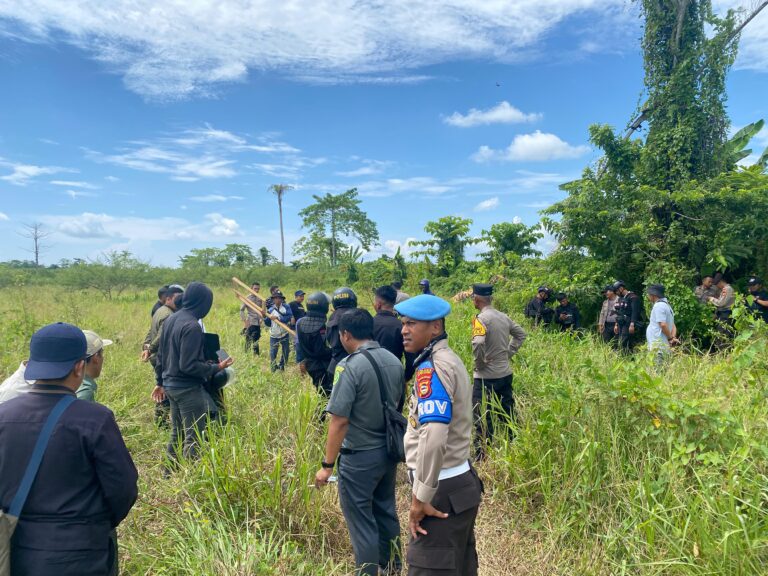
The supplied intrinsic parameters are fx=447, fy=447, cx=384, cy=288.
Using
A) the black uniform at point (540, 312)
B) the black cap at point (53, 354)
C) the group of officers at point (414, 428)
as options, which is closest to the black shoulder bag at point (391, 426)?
the group of officers at point (414, 428)

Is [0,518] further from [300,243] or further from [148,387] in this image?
[300,243]

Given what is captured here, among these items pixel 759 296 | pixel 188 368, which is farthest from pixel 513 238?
pixel 188 368

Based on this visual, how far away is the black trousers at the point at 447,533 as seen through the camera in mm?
1921

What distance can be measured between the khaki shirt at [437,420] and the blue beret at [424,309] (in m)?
0.13

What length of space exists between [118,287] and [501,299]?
20.1m

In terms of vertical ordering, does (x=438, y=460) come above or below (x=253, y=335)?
above

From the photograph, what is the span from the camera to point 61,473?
172cm

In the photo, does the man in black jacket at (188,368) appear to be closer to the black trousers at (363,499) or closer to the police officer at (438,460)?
the black trousers at (363,499)

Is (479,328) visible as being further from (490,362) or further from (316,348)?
(316,348)

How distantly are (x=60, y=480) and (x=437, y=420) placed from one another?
150cm

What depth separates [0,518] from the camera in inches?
64.3

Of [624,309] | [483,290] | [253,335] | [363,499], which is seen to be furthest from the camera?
[253,335]

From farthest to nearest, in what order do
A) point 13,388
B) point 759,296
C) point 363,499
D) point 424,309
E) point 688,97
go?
1. point 688,97
2. point 759,296
3. point 363,499
4. point 13,388
5. point 424,309

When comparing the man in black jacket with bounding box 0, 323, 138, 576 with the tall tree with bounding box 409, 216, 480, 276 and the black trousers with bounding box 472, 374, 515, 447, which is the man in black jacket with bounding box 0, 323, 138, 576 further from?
the tall tree with bounding box 409, 216, 480, 276
